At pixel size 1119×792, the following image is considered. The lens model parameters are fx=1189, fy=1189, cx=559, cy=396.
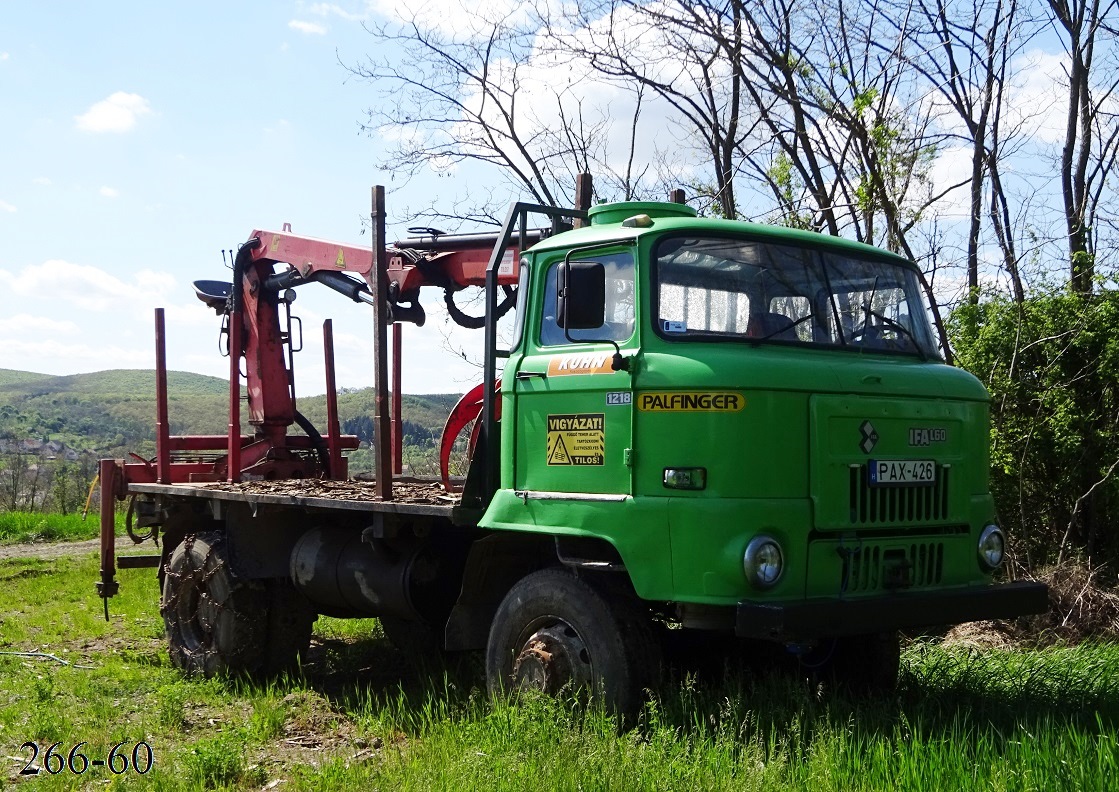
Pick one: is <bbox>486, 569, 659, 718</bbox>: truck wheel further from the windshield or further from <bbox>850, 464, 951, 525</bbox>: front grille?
the windshield

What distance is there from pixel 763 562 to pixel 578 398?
136cm

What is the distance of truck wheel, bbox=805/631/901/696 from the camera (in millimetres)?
6777

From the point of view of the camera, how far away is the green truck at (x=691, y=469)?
561cm

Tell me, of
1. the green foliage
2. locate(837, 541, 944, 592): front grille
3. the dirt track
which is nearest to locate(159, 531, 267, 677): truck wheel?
locate(837, 541, 944, 592): front grille

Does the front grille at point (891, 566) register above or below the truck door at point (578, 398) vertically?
below

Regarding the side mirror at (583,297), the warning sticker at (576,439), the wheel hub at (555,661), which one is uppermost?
the side mirror at (583,297)

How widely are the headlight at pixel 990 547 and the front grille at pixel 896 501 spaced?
34cm

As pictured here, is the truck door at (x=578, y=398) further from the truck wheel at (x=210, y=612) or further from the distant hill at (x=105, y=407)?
the distant hill at (x=105, y=407)

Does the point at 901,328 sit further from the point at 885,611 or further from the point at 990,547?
the point at 885,611

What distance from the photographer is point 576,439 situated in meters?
6.21

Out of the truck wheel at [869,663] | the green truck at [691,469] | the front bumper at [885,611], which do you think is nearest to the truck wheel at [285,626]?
the green truck at [691,469]

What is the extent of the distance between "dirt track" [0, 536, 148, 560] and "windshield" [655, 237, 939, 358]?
15.4 metres

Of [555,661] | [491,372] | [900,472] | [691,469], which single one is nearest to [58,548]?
[491,372]

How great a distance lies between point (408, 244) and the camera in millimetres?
9164
